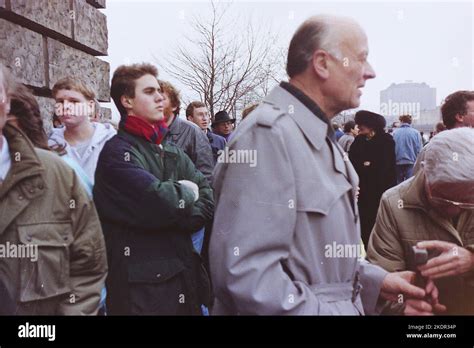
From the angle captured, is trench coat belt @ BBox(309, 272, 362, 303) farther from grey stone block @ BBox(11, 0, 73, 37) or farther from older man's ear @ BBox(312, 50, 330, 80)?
grey stone block @ BBox(11, 0, 73, 37)

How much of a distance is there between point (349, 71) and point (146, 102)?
84cm

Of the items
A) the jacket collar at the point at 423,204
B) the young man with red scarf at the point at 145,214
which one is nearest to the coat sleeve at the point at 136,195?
the young man with red scarf at the point at 145,214

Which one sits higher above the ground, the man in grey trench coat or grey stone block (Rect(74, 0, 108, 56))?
grey stone block (Rect(74, 0, 108, 56))

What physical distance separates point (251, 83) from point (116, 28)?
55cm

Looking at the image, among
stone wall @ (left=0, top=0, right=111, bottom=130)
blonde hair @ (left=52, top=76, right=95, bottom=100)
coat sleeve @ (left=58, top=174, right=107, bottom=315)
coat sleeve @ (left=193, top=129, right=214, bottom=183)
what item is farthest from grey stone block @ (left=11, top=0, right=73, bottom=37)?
coat sleeve @ (left=58, top=174, right=107, bottom=315)

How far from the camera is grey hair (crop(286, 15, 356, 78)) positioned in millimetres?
1372

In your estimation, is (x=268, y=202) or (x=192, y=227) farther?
(x=192, y=227)

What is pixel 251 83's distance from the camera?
2.08m

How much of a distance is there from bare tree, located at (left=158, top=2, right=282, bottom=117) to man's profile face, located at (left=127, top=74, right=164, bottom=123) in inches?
3.9

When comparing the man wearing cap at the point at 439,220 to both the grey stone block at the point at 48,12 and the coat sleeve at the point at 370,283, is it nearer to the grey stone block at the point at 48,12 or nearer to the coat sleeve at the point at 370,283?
the coat sleeve at the point at 370,283

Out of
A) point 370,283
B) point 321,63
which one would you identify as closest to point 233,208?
point 321,63
